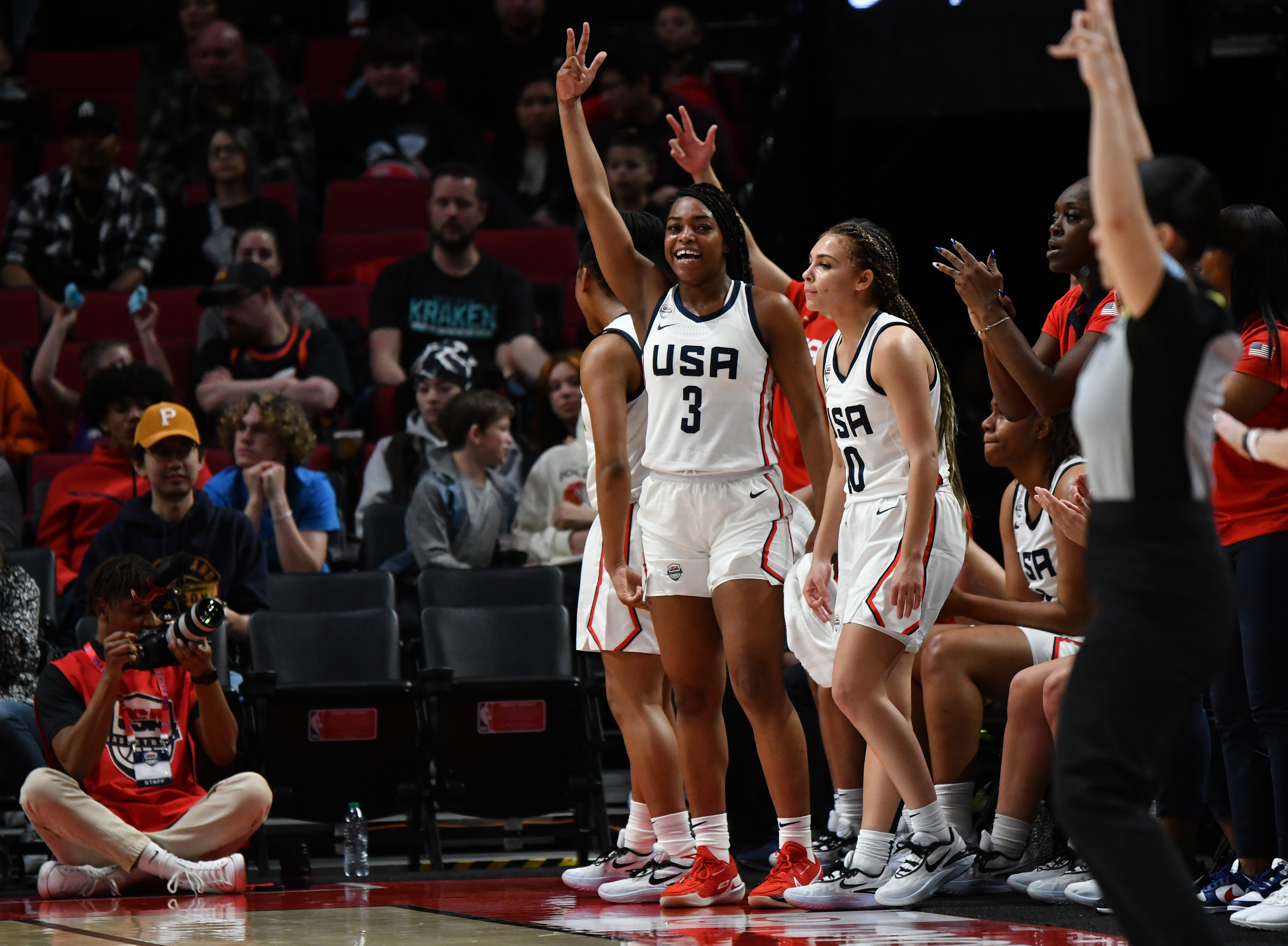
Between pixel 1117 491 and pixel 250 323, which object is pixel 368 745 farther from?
pixel 1117 491

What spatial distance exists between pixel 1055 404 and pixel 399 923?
219 cm

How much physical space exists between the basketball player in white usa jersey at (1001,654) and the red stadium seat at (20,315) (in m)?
5.46

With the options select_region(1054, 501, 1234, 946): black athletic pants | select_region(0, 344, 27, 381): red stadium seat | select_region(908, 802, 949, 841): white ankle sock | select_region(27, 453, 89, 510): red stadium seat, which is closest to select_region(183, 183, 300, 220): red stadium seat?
select_region(0, 344, 27, 381): red stadium seat

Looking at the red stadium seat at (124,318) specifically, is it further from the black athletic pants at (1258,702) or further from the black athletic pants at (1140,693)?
the black athletic pants at (1140,693)

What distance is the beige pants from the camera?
5379 millimetres

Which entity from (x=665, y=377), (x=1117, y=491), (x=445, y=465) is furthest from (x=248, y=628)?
(x=1117, y=491)

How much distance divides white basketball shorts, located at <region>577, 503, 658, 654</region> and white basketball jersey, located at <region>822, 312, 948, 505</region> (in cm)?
64

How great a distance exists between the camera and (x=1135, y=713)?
261cm

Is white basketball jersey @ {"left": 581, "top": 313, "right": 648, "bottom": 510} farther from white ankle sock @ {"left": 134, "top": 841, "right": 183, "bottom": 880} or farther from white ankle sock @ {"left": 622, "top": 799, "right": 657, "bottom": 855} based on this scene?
white ankle sock @ {"left": 134, "top": 841, "right": 183, "bottom": 880}

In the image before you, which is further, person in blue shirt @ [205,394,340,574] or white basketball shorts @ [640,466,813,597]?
person in blue shirt @ [205,394,340,574]

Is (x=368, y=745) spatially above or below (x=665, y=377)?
below

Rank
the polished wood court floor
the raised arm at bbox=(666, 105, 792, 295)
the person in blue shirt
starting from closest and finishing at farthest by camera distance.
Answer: the polished wood court floor, the raised arm at bbox=(666, 105, 792, 295), the person in blue shirt

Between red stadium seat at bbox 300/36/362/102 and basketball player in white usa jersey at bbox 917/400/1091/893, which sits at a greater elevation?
red stadium seat at bbox 300/36/362/102

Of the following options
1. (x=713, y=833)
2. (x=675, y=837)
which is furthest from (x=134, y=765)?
(x=713, y=833)
